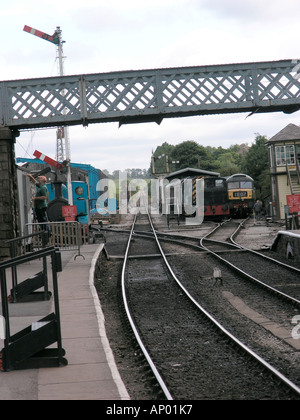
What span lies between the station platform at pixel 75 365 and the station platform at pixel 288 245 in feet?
24.7

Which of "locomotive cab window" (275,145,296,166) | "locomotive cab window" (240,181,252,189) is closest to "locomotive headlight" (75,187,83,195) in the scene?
"locomotive cab window" (240,181,252,189)

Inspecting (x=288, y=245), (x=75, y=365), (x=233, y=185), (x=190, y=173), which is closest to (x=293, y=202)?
(x=288, y=245)

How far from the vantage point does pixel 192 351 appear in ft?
24.8

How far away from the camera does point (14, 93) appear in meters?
15.8

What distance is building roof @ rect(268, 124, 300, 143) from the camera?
4619cm

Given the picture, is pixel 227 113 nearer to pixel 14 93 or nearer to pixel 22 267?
pixel 14 93

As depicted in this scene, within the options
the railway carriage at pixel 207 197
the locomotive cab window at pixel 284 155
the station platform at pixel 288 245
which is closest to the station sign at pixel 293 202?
the station platform at pixel 288 245

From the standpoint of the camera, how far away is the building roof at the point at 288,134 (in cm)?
4619

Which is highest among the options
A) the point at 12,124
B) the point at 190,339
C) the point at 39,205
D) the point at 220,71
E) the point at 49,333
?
the point at 220,71

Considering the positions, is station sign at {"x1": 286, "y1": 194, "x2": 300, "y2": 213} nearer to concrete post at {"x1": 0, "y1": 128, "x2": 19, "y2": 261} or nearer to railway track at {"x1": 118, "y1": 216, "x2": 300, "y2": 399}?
railway track at {"x1": 118, "y1": 216, "x2": 300, "y2": 399}

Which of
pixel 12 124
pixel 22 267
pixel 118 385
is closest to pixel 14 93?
pixel 12 124

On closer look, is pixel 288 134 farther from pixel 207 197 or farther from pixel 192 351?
pixel 192 351

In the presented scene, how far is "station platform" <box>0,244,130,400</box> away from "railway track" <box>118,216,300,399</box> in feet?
1.77
